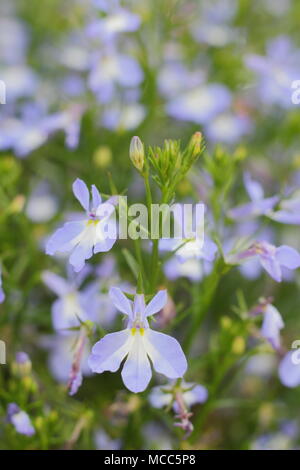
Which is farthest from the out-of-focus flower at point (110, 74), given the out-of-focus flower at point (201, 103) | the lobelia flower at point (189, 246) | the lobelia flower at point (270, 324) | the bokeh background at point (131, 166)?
the lobelia flower at point (270, 324)

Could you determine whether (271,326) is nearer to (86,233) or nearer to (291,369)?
(291,369)

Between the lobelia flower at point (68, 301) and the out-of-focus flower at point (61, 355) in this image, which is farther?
the out-of-focus flower at point (61, 355)

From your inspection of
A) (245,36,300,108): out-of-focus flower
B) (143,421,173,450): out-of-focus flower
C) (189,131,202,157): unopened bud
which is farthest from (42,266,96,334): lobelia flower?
(245,36,300,108): out-of-focus flower

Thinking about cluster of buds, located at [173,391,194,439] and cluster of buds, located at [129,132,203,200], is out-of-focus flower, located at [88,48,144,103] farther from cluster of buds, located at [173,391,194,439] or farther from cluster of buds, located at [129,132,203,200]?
cluster of buds, located at [173,391,194,439]

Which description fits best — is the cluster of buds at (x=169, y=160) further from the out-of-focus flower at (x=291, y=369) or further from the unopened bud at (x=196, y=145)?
the out-of-focus flower at (x=291, y=369)

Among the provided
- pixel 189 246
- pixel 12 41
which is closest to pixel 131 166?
pixel 189 246
